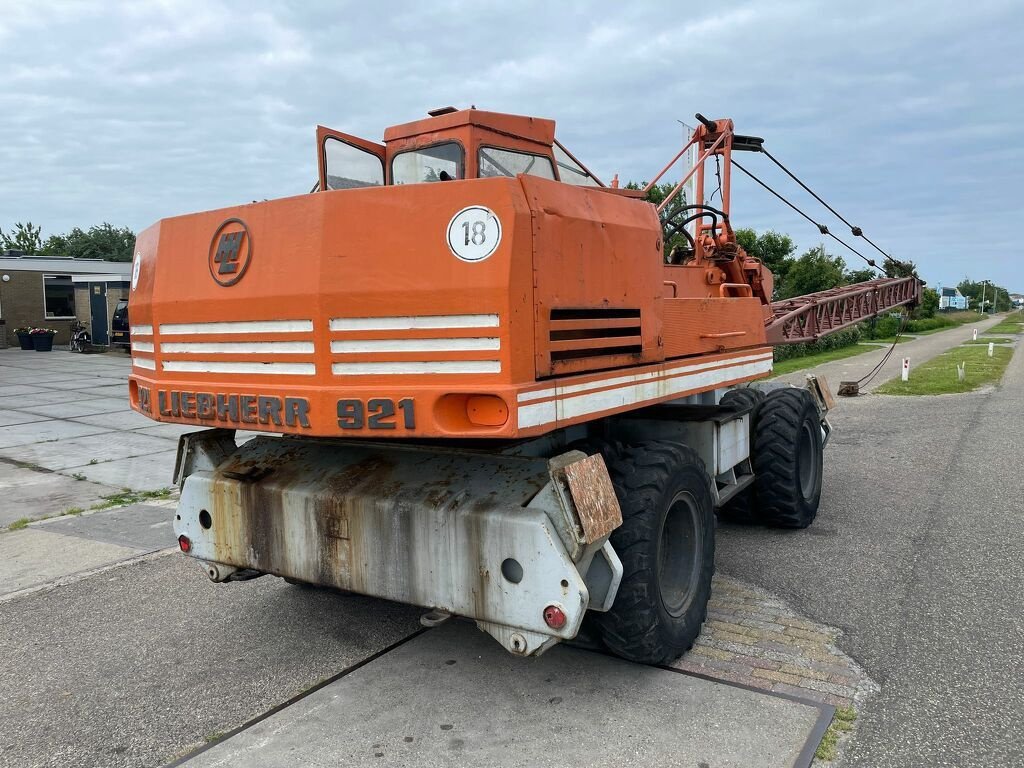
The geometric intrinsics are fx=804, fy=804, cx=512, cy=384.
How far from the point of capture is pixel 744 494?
6309mm

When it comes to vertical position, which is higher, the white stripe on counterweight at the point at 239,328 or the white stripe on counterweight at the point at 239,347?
the white stripe on counterweight at the point at 239,328

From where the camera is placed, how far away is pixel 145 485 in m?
8.31

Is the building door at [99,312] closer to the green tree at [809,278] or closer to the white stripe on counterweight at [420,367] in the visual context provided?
the green tree at [809,278]

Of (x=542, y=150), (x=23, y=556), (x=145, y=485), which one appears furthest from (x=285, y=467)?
(x=145, y=485)

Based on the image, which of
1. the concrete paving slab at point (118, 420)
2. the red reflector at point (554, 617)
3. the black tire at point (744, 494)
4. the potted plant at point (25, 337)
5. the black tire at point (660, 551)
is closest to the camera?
the red reflector at point (554, 617)


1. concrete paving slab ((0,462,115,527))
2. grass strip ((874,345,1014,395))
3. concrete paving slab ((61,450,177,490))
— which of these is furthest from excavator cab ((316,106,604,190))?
grass strip ((874,345,1014,395))

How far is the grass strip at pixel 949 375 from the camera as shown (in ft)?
53.8

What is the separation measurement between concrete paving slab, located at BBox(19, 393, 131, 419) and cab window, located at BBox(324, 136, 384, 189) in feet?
35.2

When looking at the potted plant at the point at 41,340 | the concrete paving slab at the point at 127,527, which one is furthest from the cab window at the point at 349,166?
the potted plant at the point at 41,340

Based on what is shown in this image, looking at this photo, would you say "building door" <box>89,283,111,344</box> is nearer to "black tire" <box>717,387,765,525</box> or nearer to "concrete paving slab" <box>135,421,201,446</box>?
"concrete paving slab" <box>135,421,201,446</box>

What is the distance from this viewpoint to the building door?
1099 inches

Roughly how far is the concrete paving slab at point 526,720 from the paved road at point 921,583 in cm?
46

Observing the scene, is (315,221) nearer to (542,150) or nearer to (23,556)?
(542,150)

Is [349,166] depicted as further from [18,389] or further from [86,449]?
[18,389]
